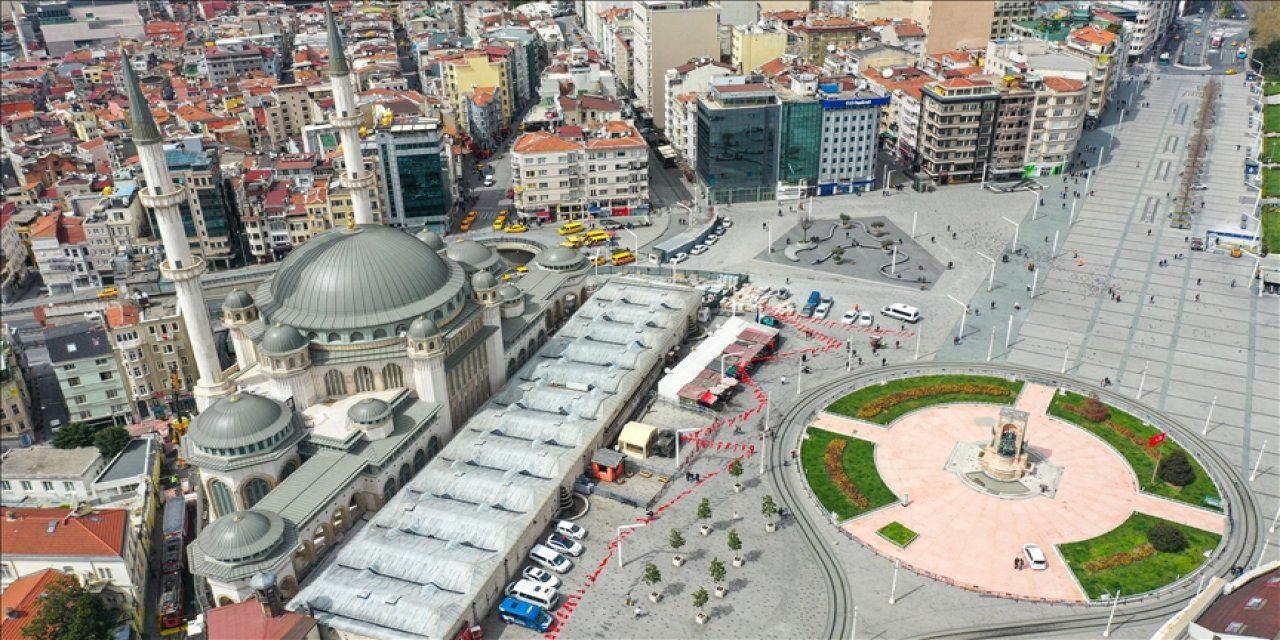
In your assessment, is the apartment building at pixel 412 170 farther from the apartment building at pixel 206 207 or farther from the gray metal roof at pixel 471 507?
the gray metal roof at pixel 471 507

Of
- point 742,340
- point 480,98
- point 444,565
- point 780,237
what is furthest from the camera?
point 480,98

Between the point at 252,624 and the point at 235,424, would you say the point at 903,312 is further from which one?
the point at 252,624

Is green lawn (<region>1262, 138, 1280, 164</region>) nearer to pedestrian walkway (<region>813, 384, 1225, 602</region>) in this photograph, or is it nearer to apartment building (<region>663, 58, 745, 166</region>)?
apartment building (<region>663, 58, 745, 166</region>)

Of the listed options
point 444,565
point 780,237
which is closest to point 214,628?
point 444,565

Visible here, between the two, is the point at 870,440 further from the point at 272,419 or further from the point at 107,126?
the point at 107,126

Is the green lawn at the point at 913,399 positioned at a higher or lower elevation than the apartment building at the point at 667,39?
lower

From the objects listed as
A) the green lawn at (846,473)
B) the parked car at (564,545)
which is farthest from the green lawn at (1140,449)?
the parked car at (564,545)

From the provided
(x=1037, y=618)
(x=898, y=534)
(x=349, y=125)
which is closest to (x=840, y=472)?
(x=898, y=534)
